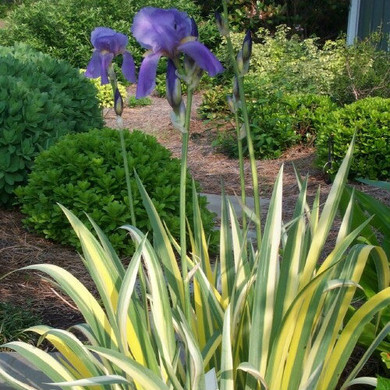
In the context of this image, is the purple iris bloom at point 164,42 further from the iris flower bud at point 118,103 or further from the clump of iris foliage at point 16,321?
the clump of iris foliage at point 16,321

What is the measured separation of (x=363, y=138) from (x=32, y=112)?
261 centimetres

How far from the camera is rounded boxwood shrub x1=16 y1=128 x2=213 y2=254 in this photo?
12.8 feet

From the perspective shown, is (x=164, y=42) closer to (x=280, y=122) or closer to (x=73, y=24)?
(x=280, y=122)

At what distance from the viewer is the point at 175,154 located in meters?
7.03

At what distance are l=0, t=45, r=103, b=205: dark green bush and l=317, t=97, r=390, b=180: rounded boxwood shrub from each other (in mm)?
1993

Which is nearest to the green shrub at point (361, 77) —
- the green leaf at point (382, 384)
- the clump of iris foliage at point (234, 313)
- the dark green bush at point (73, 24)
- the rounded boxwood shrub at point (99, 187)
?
the rounded boxwood shrub at point (99, 187)

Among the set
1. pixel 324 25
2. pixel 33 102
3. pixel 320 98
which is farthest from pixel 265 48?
pixel 33 102

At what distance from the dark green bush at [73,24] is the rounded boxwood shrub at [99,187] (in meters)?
7.20

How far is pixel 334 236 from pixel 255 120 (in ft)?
9.48

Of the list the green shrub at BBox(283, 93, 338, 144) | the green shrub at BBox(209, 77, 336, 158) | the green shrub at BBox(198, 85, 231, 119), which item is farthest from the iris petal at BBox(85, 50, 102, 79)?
the green shrub at BBox(198, 85, 231, 119)

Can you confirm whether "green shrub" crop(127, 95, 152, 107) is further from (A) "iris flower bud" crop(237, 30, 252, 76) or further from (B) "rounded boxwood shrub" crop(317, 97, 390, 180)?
(A) "iris flower bud" crop(237, 30, 252, 76)

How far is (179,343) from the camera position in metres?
2.11

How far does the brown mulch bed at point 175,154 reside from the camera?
3246mm

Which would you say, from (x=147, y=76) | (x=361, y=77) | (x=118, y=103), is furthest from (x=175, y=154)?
(x=147, y=76)
